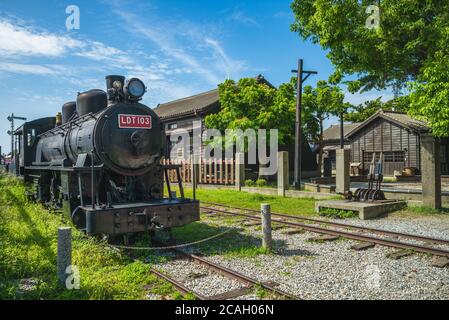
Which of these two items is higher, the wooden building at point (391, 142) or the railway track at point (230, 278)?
the wooden building at point (391, 142)

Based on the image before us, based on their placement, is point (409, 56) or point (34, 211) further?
point (409, 56)

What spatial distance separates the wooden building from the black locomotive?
2157 centimetres

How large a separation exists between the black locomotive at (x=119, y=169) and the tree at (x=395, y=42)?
7.18m

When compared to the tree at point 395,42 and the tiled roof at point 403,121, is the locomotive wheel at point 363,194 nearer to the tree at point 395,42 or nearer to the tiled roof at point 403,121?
the tree at point 395,42

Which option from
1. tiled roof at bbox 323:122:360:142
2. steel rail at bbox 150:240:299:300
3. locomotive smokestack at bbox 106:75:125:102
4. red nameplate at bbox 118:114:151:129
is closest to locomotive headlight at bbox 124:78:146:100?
locomotive smokestack at bbox 106:75:125:102

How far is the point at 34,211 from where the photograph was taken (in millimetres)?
9617

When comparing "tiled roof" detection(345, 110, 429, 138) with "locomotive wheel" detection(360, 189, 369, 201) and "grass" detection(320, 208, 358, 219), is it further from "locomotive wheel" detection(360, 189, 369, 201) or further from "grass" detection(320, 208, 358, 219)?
"grass" detection(320, 208, 358, 219)

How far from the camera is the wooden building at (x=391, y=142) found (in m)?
27.4

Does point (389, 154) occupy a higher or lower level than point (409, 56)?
lower

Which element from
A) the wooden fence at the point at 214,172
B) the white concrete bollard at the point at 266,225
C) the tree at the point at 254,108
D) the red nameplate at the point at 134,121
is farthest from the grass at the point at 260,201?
the red nameplate at the point at 134,121

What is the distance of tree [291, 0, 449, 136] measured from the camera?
1030cm
